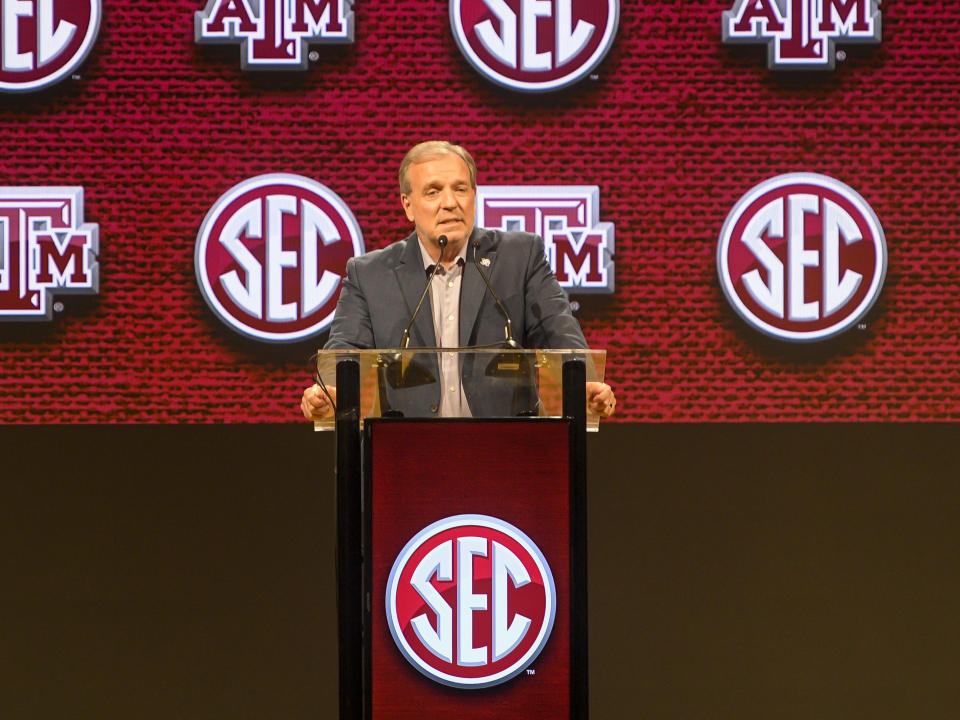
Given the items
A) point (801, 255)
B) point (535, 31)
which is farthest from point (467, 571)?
point (535, 31)

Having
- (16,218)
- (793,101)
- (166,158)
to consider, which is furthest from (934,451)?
(16,218)

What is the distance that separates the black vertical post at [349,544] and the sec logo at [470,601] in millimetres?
76

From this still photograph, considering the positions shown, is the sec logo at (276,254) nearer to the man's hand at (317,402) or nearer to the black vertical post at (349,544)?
the man's hand at (317,402)

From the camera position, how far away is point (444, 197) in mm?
2275

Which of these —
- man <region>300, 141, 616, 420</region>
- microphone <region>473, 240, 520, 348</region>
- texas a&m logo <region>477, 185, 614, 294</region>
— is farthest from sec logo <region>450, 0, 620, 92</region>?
microphone <region>473, 240, 520, 348</region>

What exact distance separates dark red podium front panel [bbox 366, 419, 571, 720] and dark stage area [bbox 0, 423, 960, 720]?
1.66 m

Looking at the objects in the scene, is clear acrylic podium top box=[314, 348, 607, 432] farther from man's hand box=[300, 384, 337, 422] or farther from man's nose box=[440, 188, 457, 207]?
man's nose box=[440, 188, 457, 207]

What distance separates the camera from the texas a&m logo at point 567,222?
342 centimetres

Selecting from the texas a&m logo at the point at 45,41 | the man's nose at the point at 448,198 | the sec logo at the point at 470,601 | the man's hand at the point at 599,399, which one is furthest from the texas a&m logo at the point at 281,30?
the sec logo at the point at 470,601

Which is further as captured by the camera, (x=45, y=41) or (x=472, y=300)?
(x=45, y=41)

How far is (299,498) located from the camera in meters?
3.44

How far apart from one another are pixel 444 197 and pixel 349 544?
2.55ft

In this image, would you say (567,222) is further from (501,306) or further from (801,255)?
(501,306)

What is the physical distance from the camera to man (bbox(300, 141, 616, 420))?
2.28 meters
